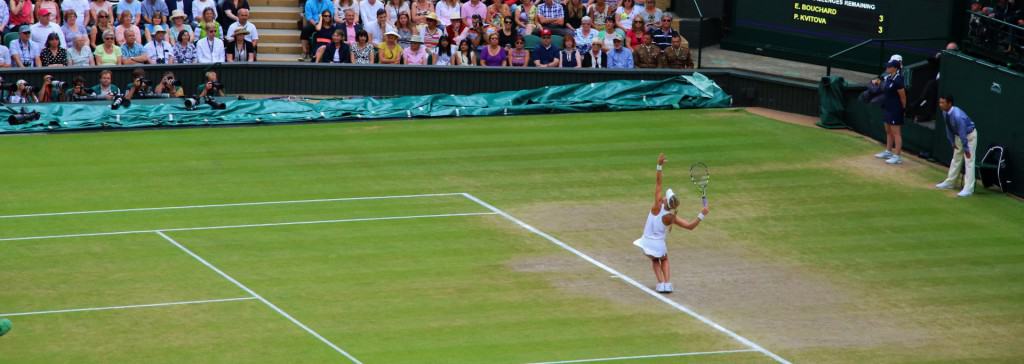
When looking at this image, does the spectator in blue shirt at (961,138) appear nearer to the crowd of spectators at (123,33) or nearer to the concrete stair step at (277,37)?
the crowd of spectators at (123,33)

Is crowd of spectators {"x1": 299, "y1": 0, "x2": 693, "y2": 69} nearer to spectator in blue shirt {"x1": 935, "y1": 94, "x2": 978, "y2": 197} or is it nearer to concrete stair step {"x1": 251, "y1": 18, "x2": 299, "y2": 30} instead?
concrete stair step {"x1": 251, "y1": 18, "x2": 299, "y2": 30}

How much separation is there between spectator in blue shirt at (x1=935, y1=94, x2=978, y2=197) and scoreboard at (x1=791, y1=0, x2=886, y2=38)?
7185 mm

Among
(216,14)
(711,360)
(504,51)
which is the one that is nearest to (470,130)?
(504,51)

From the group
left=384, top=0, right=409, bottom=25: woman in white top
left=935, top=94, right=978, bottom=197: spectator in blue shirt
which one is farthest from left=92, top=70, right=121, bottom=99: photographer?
left=935, top=94, right=978, bottom=197: spectator in blue shirt

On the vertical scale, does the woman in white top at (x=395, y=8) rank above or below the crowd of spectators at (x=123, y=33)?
above

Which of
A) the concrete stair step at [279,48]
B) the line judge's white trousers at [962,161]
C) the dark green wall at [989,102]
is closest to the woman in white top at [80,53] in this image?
the concrete stair step at [279,48]

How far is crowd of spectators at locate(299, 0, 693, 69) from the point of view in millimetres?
36781

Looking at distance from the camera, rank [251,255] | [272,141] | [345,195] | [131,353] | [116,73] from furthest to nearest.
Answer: [116,73] < [272,141] < [345,195] < [251,255] < [131,353]

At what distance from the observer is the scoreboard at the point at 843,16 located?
3622 cm

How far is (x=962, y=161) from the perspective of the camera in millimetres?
29469

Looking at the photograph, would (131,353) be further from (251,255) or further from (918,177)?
(918,177)

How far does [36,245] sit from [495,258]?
7.07 meters

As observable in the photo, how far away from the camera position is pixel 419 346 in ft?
68.9

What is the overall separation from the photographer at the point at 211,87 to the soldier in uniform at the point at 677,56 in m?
9.91
